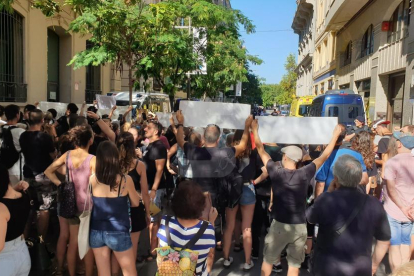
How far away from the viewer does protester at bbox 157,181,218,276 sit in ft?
8.83

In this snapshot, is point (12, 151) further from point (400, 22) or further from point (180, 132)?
point (400, 22)

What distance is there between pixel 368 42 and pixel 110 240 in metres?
20.2

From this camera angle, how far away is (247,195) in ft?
15.4

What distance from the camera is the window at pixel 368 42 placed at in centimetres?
1923

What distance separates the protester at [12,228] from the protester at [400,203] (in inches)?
149

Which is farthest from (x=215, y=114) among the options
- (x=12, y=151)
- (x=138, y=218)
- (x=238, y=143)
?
(x=12, y=151)

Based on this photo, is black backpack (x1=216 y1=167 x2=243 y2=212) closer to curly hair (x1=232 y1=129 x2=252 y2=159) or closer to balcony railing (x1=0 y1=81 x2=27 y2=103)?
curly hair (x1=232 y1=129 x2=252 y2=159)

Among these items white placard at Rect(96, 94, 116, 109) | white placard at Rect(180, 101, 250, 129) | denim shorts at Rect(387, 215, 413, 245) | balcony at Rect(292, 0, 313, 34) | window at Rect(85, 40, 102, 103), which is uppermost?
balcony at Rect(292, 0, 313, 34)

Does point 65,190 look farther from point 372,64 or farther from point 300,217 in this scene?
point 372,64

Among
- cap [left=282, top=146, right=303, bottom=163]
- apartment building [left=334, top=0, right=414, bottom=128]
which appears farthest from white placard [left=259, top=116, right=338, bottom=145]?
apartment building [left=334, top=0, right=414, bottom=128]

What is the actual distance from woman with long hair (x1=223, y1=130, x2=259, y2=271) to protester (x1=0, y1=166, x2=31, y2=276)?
2491 mm

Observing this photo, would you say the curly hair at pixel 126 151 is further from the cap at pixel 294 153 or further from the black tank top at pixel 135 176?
the cap at pixel 294 153

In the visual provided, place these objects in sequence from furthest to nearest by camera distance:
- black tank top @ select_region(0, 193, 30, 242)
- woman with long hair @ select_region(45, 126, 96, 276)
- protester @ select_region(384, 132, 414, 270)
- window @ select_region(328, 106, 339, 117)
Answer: window @ select_region(328, 106, 339, 117), protester @ select_region(384, 132, 414, 270), woman with long hair @ select_region(45, 126, 96, 276), black tank top @ select_region(0, 193, 30, 242)

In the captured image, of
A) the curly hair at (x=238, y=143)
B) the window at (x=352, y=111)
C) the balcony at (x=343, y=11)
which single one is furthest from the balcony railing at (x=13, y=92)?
the balcony at (x=343, y=11)
